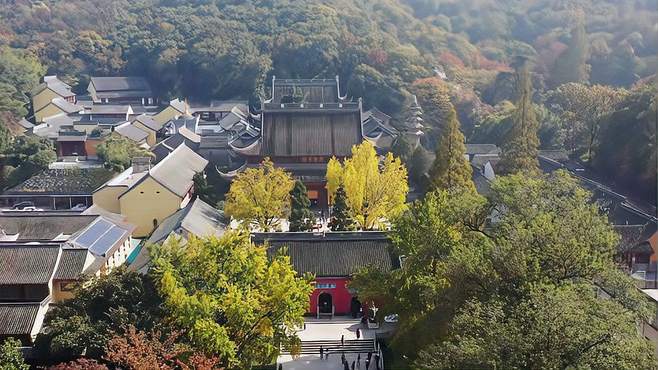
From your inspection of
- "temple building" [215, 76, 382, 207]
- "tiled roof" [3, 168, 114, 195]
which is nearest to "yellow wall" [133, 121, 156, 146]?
"temple building" [215, 76, 382, 207]

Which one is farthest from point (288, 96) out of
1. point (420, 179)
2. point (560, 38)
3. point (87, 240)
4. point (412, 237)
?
point (560, 38)

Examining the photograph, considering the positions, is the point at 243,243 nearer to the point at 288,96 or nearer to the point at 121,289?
the point at 121,289

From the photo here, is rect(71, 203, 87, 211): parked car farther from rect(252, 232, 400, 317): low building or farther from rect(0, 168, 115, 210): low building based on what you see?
rect(252, 232, 400, 317): low building

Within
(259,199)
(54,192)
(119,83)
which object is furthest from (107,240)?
(119,83)

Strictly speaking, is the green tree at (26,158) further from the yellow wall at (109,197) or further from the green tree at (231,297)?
the green tree at (231,297)

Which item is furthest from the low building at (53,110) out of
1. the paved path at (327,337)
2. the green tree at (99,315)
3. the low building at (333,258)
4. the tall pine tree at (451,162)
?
the green tree at (99,315)

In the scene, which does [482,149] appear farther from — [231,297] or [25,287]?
[25,287]
